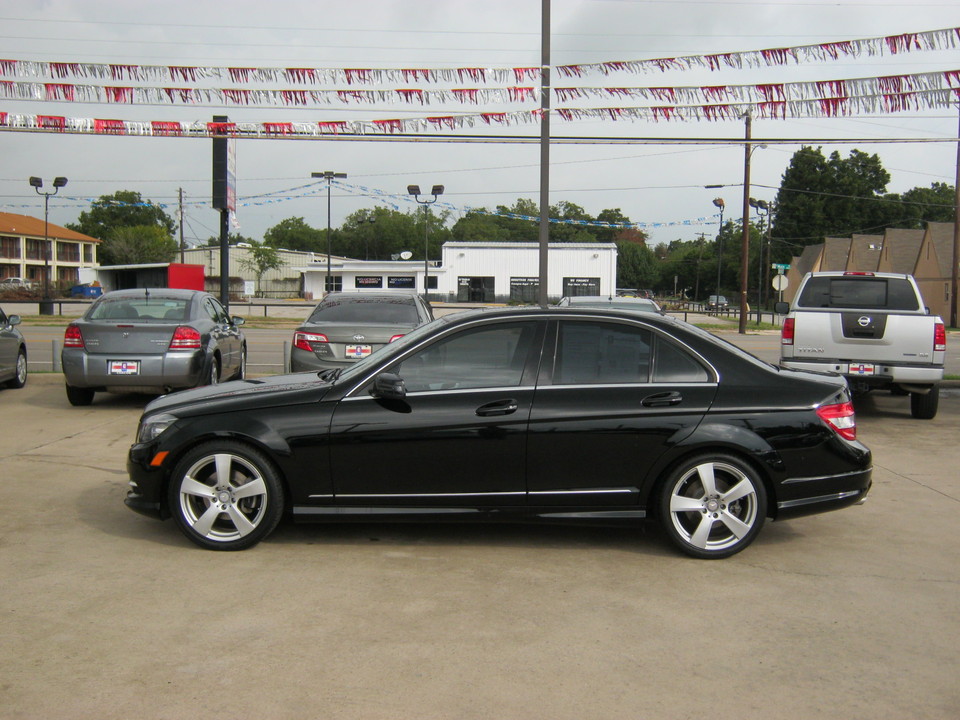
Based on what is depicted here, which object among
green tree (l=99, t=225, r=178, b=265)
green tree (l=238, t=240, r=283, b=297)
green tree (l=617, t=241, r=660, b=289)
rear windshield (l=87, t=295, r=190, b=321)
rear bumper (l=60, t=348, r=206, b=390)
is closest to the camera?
rear bumper (l=60, t=348, r=206, b=390)

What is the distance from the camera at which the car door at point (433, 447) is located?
5285 mm

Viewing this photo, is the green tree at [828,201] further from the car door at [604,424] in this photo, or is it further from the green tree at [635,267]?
the car door at [604,424]

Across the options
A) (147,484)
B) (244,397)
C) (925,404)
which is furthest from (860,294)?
(147,484)

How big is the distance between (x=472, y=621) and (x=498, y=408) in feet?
4.62

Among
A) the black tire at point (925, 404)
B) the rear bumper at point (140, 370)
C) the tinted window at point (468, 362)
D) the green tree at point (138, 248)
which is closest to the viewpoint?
the tinted window at point (468, 362)

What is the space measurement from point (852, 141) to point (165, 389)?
1149 centimetres

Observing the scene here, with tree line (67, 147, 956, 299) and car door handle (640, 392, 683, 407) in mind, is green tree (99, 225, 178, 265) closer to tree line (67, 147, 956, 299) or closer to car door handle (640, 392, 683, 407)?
tree line (67, 147, 956, 299)

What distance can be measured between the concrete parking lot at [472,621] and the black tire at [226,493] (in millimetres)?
141

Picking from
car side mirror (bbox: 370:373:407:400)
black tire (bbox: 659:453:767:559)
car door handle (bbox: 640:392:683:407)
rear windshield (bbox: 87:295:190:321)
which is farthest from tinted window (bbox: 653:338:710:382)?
rear windshield (bbox: 87:295:190:321)

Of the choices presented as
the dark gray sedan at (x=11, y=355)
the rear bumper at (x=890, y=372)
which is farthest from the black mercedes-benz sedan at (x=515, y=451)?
the dark gray sedan at (x=11, y=355)

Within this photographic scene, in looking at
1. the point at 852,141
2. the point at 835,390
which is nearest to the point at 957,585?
the point at 835,390

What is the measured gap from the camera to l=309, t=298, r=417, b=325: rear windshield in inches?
421

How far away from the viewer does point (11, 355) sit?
485 inches

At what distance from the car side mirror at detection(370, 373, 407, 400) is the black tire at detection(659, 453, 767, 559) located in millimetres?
1702
